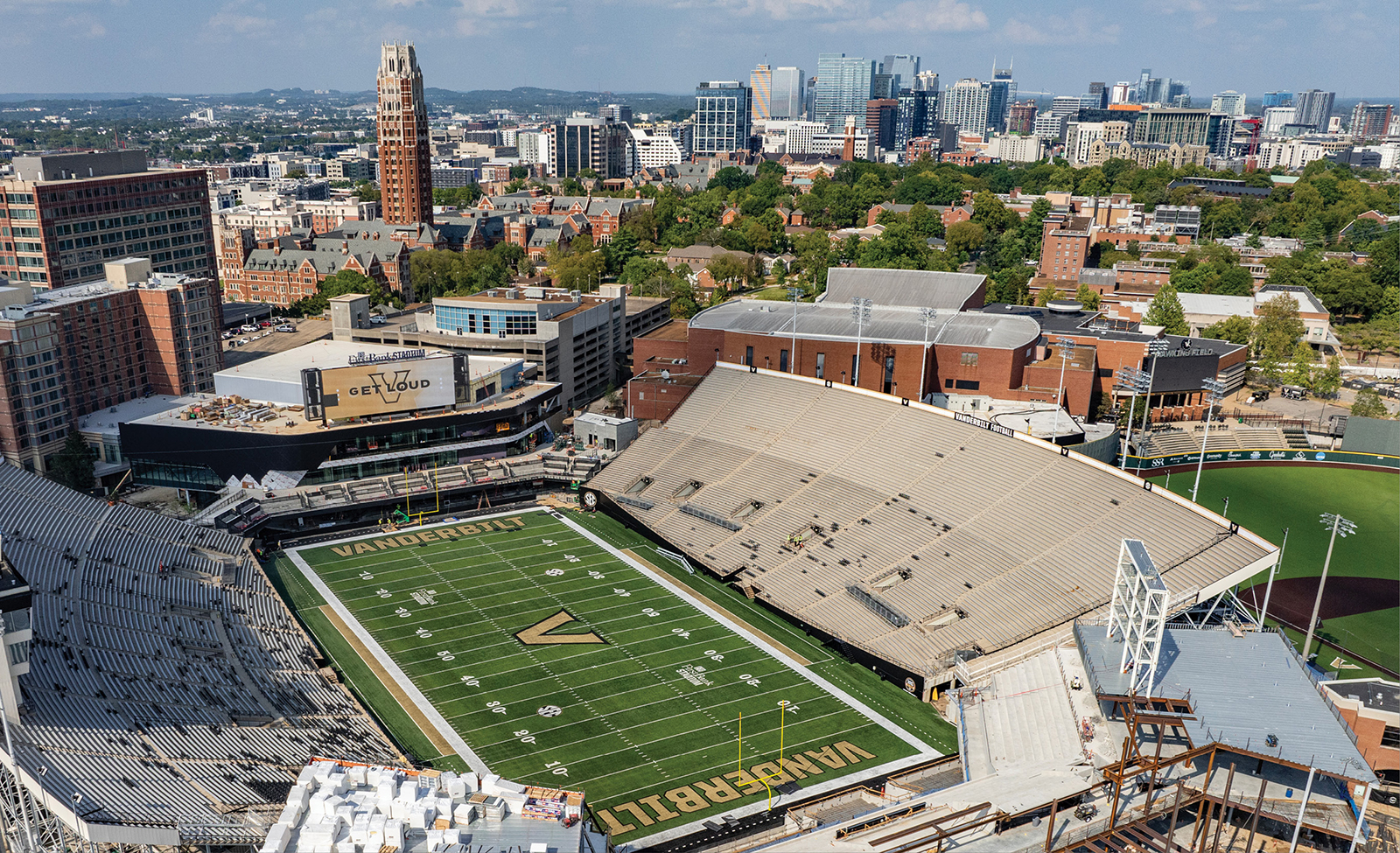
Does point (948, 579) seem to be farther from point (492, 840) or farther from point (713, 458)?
point (492, 840)

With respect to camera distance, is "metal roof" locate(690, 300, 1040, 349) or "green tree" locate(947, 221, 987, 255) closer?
"metal roof" locate(690, 300, 1040, 349)

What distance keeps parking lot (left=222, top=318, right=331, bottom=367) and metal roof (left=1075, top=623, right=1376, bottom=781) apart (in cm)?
8125

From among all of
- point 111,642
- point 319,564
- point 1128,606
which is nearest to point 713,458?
point 319,564

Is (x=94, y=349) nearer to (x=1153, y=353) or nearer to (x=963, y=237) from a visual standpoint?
(x=1153, y=353)

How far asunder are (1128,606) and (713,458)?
3230 centimetres

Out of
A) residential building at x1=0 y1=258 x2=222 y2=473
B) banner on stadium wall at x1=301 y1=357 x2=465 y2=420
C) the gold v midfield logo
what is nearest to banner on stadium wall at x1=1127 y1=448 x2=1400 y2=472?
the gold v midfield logo

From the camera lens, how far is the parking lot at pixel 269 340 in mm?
97000

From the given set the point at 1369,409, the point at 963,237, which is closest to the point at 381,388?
the point at 1369,409

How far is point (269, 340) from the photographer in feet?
348

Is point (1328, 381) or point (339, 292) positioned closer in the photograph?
point (1328, 381)

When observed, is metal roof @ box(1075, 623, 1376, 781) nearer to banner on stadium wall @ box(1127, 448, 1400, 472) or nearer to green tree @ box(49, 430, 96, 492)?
banner on stadium wall @ box(1127, 448, 1400, 472)

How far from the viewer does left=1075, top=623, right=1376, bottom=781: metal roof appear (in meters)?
33.5

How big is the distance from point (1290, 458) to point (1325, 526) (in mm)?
33895

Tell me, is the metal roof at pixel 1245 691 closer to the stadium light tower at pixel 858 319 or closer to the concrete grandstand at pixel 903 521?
the concrete grandstand at pixel 903 521
